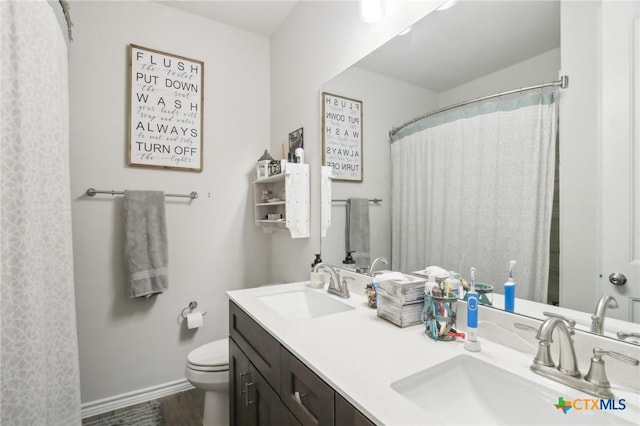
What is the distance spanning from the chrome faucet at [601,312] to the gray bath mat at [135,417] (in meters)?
2.10

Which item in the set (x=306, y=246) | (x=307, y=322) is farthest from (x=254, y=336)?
(x=306, y=246)

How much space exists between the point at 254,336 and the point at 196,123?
1597 mm

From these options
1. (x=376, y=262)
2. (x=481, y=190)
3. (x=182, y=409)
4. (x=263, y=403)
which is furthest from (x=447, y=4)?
(x=182, y=409)

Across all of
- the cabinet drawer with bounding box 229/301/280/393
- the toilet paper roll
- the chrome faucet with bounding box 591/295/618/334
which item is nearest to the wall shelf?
the cabinet drawer with bounding box 229/301/280/393

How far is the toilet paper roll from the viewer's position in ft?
6.56

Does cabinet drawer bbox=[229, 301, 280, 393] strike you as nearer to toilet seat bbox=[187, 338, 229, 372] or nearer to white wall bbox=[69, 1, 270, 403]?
toilet seat bbox=[187, 338, 229, 372]

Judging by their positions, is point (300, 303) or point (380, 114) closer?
point (380, 114)

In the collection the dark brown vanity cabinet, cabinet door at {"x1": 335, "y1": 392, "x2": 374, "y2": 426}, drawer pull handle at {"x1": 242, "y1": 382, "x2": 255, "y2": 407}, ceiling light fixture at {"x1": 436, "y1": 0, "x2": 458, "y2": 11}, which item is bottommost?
drawer pull handle at {"x1": 242, "y1": 382, "x2": 255, "y2": 407}

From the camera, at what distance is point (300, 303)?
1.59 meters

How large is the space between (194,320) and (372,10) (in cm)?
208

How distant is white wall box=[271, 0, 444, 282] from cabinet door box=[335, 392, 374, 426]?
1.19 m

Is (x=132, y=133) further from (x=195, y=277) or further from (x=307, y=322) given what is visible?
(x=307, y=322)

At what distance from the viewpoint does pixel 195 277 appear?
2.13 metres

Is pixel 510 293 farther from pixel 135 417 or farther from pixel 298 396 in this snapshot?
pixel 135 417
